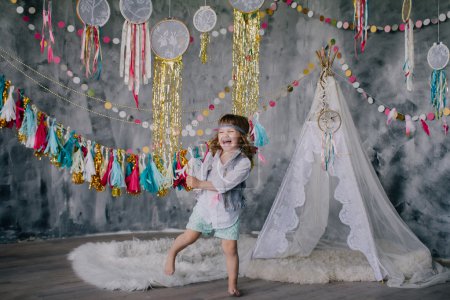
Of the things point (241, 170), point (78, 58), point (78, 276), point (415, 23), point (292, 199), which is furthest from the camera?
point (78, 58)

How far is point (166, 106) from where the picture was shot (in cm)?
388

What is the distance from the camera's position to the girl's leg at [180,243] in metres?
2.54

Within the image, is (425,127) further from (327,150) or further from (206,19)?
(206,19)

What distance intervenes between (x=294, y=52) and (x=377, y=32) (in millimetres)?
795

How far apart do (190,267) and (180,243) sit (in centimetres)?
27

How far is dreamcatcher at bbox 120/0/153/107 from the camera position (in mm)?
3071

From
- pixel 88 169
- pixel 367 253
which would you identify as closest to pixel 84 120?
pixel 88 169

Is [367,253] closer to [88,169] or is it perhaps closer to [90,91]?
[88,169]

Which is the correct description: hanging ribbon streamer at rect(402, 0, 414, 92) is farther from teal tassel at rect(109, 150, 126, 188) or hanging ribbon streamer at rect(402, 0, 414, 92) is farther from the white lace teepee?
teal tassel at rect(109, 150, 126, 188)

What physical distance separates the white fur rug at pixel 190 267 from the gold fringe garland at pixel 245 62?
113cm

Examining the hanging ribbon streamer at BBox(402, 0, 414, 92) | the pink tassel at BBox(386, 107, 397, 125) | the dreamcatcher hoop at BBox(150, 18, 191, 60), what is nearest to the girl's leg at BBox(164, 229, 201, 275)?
the dreamcatcher hoop at BBox(150, 18, 191, 60)

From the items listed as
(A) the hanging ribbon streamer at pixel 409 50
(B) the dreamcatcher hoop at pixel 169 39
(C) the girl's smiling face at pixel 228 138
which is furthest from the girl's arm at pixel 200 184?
(A) the hanging ribbon streamer at pixel 409 50

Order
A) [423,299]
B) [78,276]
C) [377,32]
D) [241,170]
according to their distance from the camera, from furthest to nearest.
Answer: [377,32], [78,276], [241,170], [423,299]

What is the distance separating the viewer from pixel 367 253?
2666mm
